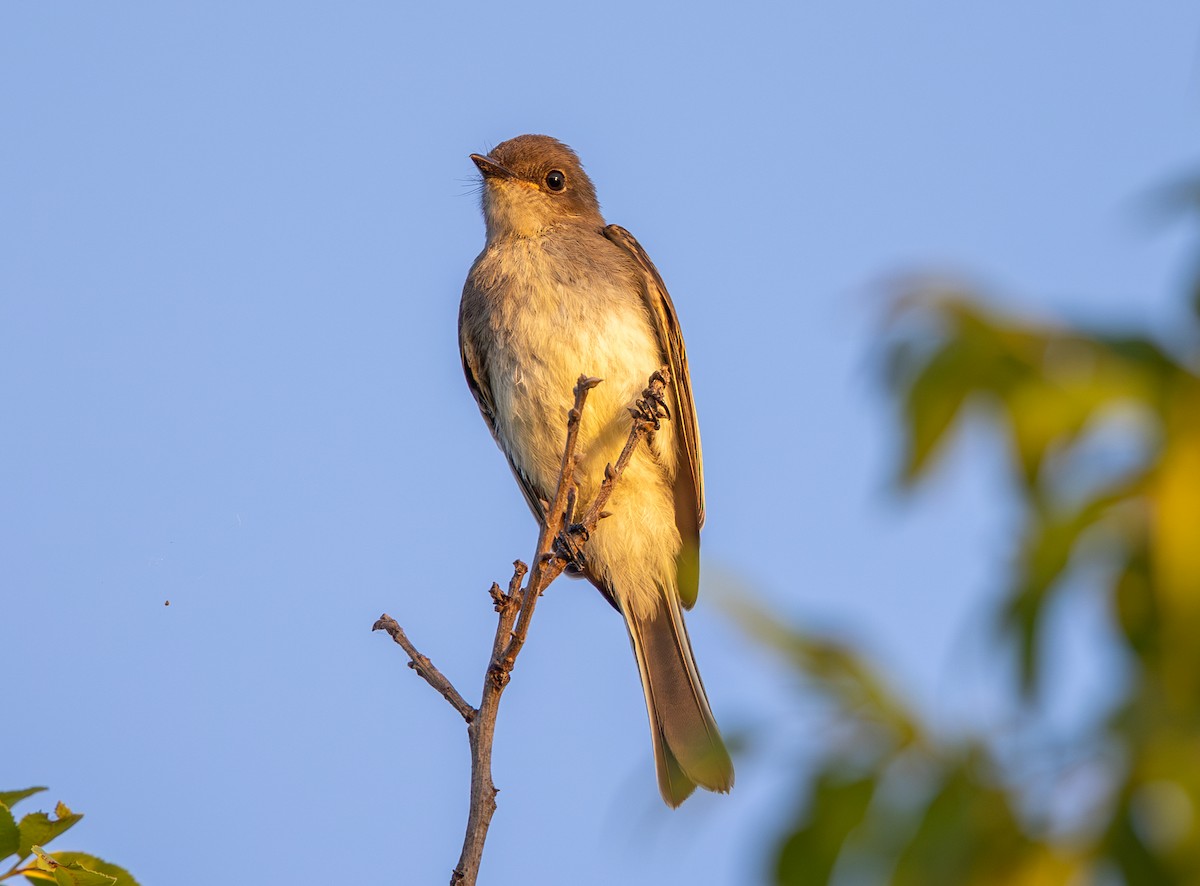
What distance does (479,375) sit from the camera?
7410mm

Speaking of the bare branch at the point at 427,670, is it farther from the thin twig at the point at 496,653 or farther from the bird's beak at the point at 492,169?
the bird's beak at the point at 492,169

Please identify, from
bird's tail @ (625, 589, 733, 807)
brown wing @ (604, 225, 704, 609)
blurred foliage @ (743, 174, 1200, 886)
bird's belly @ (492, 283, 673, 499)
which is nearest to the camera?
blurred foliage @ (743, 174, 1200, 886)

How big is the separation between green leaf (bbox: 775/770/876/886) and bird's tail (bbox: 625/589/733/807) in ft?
14.6

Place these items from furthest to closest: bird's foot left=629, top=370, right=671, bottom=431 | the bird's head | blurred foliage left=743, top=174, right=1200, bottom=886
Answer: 1. the bird's head
2. bird's foot left=629, top=370, right=671, bottom=431
3. blurred foliage left=743, top=174, right=1200, bottom=886

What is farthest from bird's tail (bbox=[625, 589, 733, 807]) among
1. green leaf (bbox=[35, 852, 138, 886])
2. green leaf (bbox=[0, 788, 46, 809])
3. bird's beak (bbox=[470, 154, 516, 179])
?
green leaf (bbox=[0, 788, 46, 809])

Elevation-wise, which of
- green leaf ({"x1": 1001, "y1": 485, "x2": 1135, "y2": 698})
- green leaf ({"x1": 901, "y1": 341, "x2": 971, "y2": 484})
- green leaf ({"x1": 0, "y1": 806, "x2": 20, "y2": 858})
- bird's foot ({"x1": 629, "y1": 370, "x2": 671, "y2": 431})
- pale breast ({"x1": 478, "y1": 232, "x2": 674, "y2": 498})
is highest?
pale breast ({"x1": 478, "y1": 232, "x2": 674, "y2": 498})

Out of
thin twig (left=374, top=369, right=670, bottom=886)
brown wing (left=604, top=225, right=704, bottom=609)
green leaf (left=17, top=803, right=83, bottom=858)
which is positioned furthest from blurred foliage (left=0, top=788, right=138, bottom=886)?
brown wing (left=604, top=225, right=704, bottom=609)

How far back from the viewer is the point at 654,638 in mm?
7090

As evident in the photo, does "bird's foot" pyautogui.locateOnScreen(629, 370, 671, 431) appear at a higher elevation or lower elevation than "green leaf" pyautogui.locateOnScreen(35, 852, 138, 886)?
higher

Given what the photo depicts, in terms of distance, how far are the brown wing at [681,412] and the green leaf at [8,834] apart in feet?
15.1

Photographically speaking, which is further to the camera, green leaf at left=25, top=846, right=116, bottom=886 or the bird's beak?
the bird's beak

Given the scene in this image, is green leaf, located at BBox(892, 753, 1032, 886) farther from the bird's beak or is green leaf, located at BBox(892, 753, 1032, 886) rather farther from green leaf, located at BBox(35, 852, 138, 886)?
the bird's beak

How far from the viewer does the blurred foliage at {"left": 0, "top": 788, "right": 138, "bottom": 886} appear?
2.66m

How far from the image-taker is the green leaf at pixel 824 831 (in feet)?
4.21
